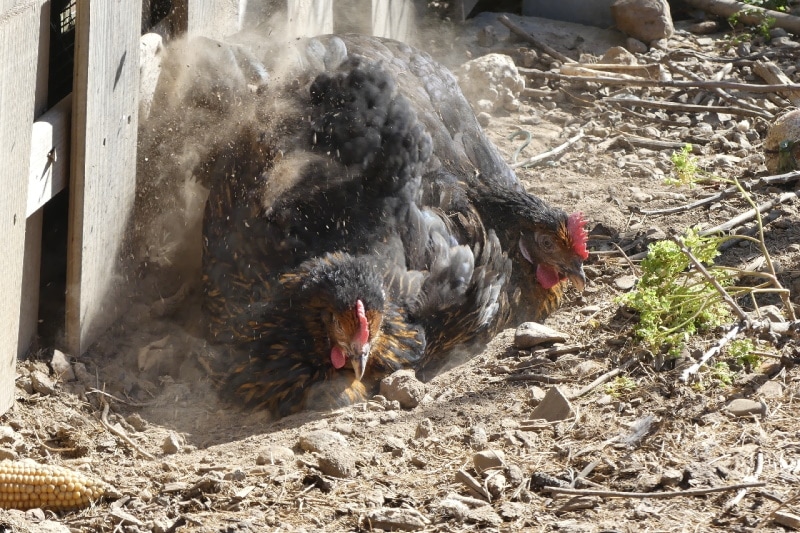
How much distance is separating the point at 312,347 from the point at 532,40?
4.67m

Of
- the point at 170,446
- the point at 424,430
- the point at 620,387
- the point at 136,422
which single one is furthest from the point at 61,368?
the point at 620,387

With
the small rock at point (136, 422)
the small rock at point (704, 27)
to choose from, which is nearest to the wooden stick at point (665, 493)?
the small rock at point (136, 422)

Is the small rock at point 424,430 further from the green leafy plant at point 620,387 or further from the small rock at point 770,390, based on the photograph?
the small rock at point 770,390

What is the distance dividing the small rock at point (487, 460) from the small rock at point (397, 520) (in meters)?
0.36

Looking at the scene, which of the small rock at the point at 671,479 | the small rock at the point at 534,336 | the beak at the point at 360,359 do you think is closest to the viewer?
the small rock at the point at 671,479

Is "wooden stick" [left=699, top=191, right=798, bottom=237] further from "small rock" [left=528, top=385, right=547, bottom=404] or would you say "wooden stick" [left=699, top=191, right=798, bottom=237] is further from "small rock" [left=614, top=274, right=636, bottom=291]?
"small rock" [left=528, top=385, right=547, bottom=404]

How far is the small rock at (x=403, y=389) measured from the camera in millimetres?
4310

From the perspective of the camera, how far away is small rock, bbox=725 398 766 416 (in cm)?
364

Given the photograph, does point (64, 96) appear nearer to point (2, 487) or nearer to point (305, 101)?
point (305, 101)

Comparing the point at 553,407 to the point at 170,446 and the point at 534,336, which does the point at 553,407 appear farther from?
the point at 170,446

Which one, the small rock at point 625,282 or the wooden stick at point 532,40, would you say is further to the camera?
the wooden stick at point 532,40

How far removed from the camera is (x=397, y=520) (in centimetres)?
311

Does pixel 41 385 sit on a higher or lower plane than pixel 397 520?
lower

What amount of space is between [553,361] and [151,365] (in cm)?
188
